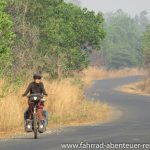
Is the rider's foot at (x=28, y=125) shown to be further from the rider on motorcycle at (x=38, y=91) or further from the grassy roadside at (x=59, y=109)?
the grassy roadside at (x=59, y=109)

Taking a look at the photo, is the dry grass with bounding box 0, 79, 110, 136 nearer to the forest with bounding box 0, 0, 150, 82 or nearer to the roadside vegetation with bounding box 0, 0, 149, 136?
the roadside vegetation with bounding box 0, 0, 149, 136

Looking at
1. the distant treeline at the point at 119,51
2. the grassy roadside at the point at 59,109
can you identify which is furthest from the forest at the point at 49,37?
the distant treeline at the point at 119,51

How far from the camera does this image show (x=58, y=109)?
1041 inches

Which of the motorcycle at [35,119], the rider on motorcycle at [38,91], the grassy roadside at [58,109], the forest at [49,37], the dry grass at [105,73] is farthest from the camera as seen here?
the dry grass at [105,73]

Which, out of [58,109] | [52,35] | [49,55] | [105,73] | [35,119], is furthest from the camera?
[105,73]

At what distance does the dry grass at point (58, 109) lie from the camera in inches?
839

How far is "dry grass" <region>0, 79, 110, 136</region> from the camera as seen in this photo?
21.3 m

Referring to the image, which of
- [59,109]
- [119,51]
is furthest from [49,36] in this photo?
[119,51]

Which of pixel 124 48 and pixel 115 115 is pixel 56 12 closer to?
pixel 115 115

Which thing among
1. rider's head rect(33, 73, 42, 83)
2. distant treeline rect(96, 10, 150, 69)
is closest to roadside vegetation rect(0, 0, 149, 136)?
rider's head rect(33, 73, 42, 83)

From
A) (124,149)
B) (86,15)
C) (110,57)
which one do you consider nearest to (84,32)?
(86,15)

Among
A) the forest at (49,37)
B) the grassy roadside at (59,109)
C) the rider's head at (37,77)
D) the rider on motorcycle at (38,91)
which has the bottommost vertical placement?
the grassy roadside at (59,109)

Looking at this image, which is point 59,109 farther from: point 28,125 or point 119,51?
point 119,51

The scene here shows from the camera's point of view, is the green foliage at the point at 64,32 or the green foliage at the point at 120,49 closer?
the green foliage at the point at 64,32
